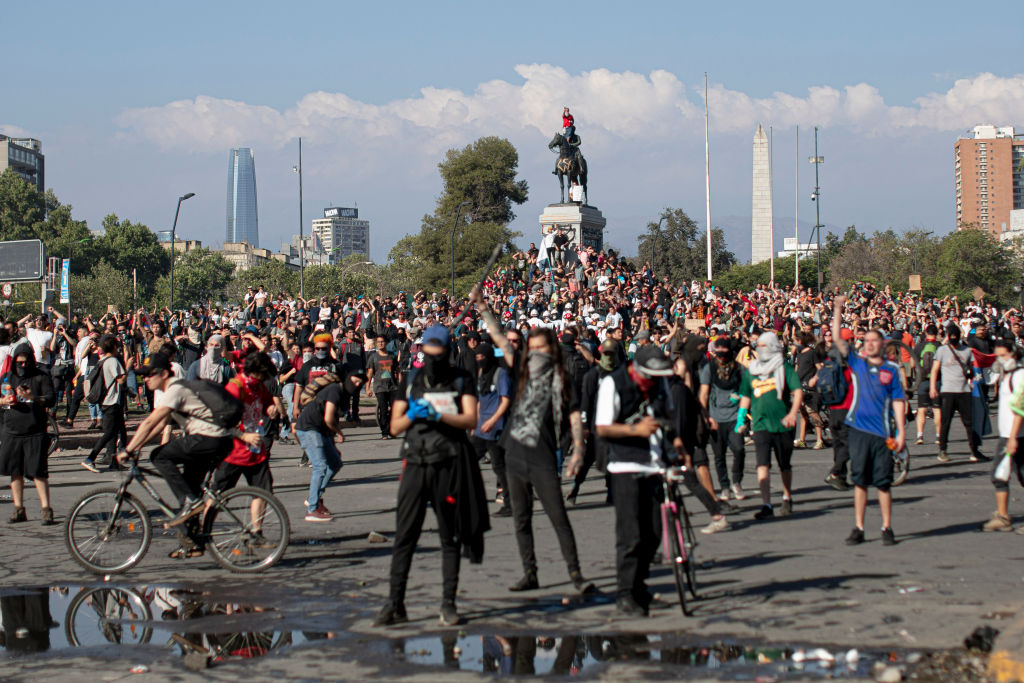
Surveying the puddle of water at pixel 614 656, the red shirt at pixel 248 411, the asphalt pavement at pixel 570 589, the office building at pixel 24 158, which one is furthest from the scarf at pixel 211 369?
the office building at pixel 24 158

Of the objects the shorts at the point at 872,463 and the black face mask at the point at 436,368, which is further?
the shorts at the point at 872,463

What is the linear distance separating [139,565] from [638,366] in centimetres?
439

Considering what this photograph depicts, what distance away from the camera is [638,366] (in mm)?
6773

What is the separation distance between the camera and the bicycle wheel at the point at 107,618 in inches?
258

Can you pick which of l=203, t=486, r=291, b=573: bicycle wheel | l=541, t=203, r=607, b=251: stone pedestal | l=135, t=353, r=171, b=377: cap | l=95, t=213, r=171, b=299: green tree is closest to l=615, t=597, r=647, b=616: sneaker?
l=203, t=486, r=291, b=573: bicycle wheel

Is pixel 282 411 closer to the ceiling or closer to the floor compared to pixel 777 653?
closer to the ceiling

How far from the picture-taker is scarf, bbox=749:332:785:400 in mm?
10031

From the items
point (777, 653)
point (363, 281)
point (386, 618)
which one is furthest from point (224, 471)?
point (363, 281)

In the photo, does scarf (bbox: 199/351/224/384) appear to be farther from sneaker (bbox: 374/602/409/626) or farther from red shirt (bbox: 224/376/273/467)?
sneaker (bbox: 374/602/409/626)

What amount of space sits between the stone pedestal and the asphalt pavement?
1487 inches

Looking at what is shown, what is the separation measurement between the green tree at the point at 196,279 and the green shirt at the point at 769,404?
4663 inches

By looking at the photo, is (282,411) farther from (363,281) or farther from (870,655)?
(363,281)

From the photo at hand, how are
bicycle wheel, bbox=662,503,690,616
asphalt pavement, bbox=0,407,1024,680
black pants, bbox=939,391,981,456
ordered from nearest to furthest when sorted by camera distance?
asphalt pavement, bbox=0,407,1024,680, bicycle wheel, bbox=662,503,690,616, black pants, bbox=939,391,981,456

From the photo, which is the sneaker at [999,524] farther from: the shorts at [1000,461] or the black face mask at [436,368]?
the black face mask at [436,368]
